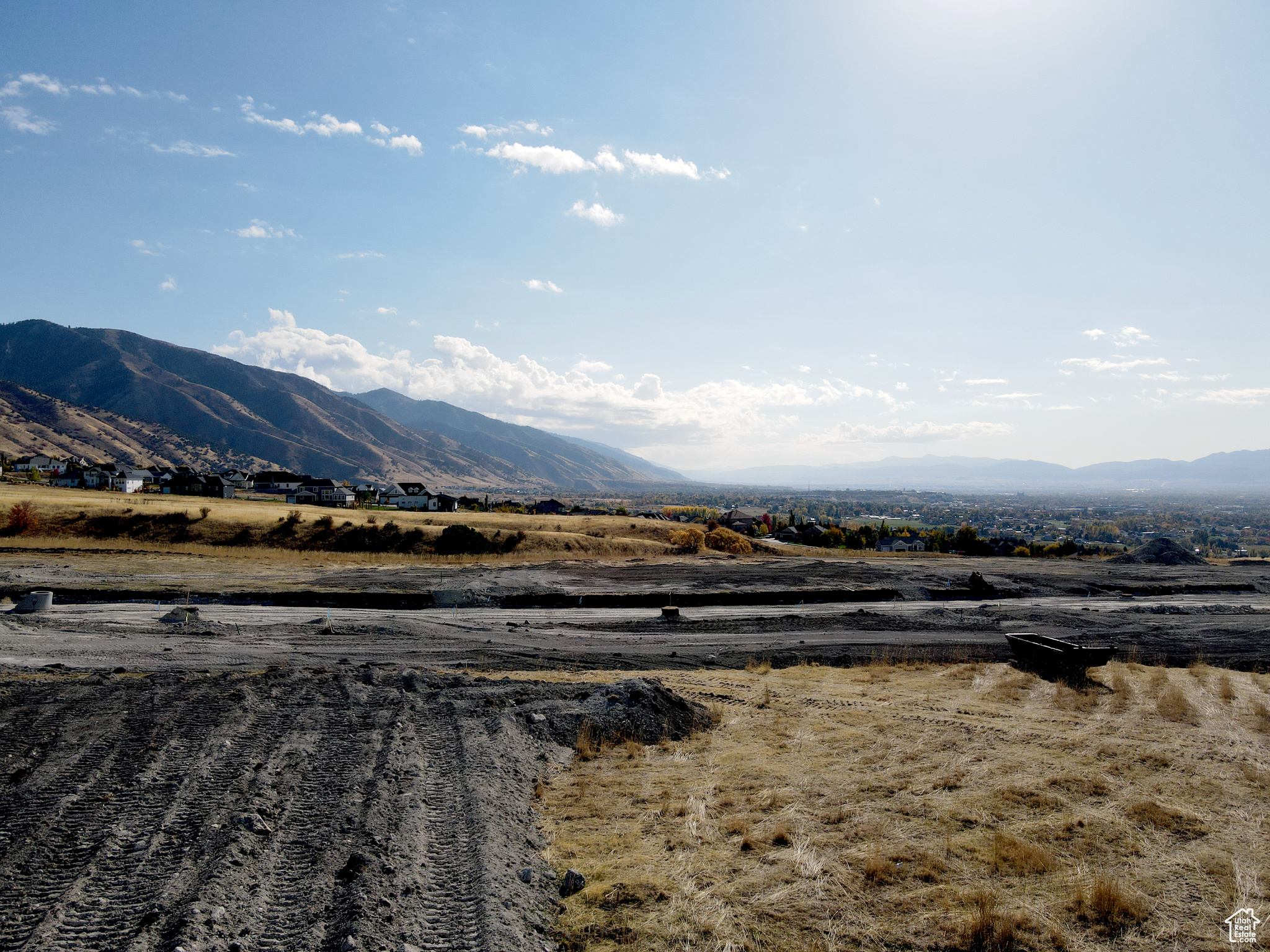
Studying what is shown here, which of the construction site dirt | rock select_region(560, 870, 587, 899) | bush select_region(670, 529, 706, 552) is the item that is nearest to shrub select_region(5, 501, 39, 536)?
the construction site dirt

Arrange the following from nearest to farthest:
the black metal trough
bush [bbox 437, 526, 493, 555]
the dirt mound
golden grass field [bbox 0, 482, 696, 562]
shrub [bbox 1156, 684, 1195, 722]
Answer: shrub [bbox 1156, 684, 1195, 722] < the black metal trough < golden grass field [bbox 0, 482, 696, 562] < bush [bbox 437, 526, 493, 555] < the dirt mound

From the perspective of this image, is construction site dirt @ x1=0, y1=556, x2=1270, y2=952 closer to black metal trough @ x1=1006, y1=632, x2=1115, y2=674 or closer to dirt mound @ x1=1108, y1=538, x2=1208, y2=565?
black metal trough @ x1=1006, y1=632, x2=1115, y2=674

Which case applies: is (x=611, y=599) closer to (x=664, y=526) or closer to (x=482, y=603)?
(x=482, y=603)

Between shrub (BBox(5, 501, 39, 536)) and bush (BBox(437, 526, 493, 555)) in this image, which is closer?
shrub (BBox(5, 501, 39, 536))

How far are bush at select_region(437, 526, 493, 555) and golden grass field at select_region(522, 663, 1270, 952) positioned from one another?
4287cm

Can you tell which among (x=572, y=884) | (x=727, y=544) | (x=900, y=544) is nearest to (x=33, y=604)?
(x=572, y=884)

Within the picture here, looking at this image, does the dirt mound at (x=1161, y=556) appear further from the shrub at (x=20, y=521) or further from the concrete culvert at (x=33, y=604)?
the shrub at (x=20, y=521)

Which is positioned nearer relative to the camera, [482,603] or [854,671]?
[854,671]

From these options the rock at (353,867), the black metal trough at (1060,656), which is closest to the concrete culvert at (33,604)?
the rock at (353,867)

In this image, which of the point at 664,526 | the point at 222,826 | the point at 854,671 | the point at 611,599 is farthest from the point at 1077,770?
the point at 664,526

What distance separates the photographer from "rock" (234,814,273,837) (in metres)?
7.79

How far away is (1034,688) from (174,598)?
119 feet

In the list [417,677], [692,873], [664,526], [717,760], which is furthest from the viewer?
[664,526]

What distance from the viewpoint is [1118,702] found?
16359 millimetres
